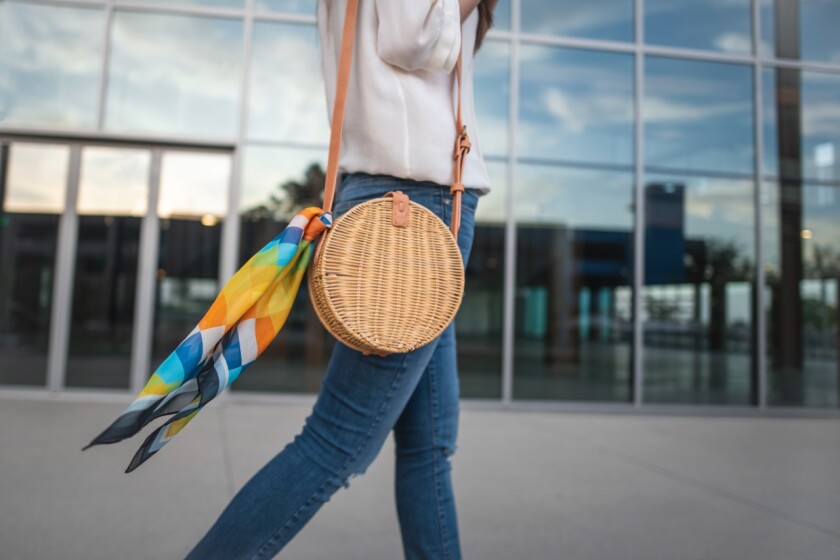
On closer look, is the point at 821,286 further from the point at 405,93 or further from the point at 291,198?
the point at 405,93

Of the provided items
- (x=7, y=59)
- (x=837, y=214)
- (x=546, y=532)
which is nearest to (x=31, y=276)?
(x=7, y=59)

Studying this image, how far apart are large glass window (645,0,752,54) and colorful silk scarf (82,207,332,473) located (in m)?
6.19

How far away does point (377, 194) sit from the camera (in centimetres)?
125

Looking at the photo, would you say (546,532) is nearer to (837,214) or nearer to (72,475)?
(72,475)

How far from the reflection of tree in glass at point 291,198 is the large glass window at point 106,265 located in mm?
1086

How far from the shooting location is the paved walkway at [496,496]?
6.78 feet

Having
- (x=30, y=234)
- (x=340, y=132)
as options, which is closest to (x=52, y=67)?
(x=30, y=234)

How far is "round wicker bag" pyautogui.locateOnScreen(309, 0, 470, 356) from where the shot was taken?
112cm

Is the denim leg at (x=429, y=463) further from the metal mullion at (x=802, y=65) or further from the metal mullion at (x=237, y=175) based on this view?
the metal mullion at (x=802, y=65)

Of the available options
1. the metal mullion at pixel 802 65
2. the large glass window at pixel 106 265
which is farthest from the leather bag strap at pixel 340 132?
the metal mullion at pixel 802 65

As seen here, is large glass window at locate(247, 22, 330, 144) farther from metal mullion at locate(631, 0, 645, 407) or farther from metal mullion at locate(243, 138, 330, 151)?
metal mullion at locate(631, 0, 645, 407)

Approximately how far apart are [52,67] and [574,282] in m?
5.25

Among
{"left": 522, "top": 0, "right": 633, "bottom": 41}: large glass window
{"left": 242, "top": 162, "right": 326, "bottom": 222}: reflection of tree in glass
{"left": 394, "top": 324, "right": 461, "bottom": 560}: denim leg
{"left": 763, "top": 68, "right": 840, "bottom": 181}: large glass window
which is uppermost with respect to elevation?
{"left": 522, "top": 0, "right": 633, "bottom": 41}: large glass window

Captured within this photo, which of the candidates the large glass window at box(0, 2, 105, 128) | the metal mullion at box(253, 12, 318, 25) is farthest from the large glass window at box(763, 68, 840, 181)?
the large glass window at box(0, 2, 105, 128)
